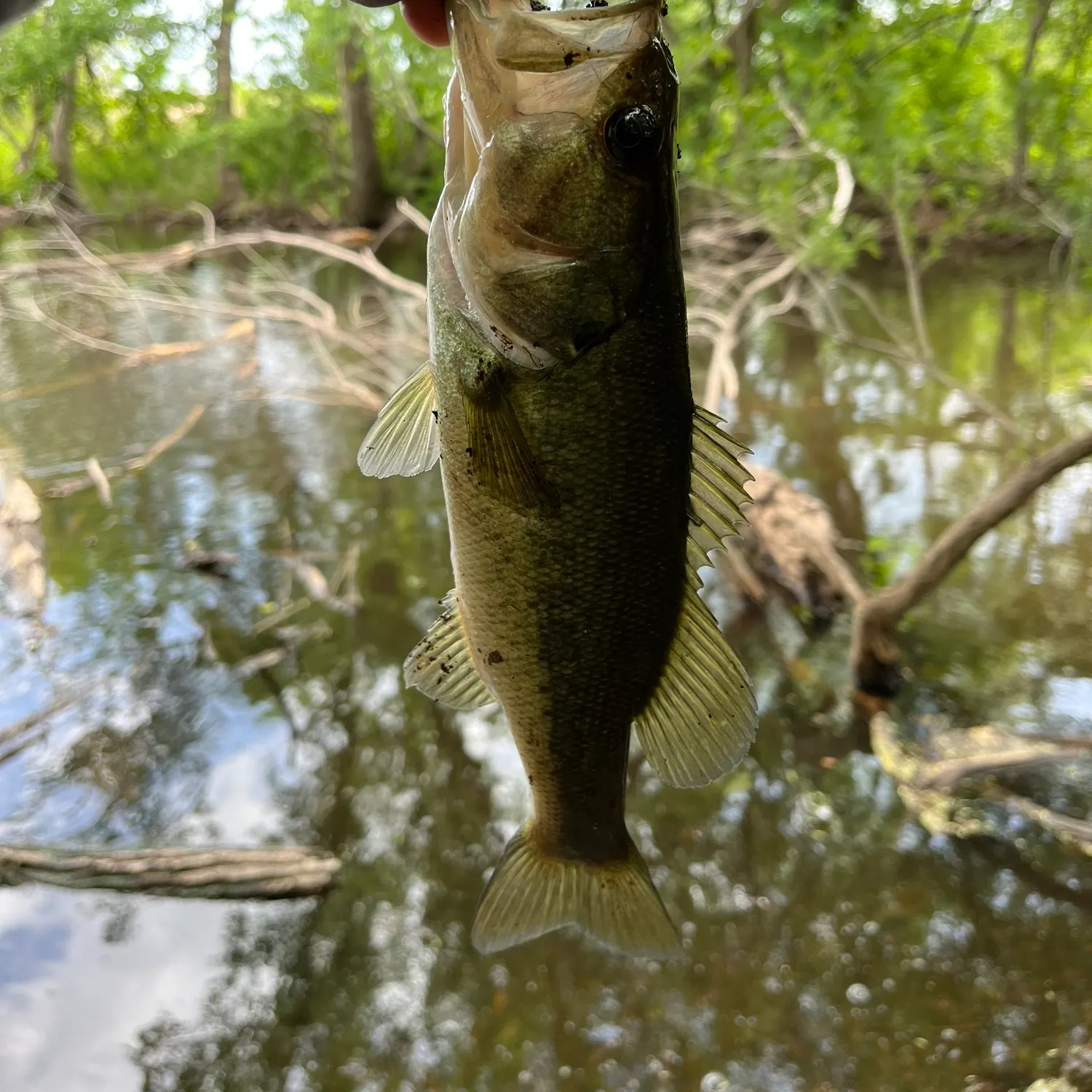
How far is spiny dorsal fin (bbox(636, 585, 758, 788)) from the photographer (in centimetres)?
130

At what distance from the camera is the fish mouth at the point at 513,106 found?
3.29 ft

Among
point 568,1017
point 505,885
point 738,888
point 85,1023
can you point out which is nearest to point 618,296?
point 505,885

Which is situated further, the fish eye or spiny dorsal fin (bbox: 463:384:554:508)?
spiny dorsal fin (bbox: 463:384:554:508)

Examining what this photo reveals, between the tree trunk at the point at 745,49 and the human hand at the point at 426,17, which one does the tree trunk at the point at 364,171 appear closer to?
the tree trunk at the point at 745,49

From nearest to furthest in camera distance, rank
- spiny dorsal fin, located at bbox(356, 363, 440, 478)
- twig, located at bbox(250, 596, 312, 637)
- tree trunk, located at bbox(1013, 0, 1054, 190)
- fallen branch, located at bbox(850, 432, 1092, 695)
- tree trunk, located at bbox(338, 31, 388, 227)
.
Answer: spiny dorsal fin, located at bbox(356, 363, 440, 478)
fallen branch, located at bbox(850, 432, 1092, 695)
tree trunk, located at bbox(1013, 0, 1054, 190)
twig, located at bbox(250, 596, 312, 637)
tree trunk, located at bbox(338, 31, 388, 227)

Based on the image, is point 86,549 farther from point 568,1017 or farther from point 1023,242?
point 1023,242

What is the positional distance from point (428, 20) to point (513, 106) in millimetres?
345

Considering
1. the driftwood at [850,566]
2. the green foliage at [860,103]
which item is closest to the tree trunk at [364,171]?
the green foliage at [860,103]

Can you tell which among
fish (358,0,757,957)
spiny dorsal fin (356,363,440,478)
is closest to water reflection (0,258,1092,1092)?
fish (358,0,757,957)

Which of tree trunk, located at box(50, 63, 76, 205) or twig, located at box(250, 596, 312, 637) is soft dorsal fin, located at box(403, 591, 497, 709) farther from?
tree trunk, located at box(50, 63, 76, 205)

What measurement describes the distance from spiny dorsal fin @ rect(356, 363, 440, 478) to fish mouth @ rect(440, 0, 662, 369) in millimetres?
184

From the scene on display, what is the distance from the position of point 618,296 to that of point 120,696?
454 cm

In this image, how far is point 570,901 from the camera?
4.98 ft

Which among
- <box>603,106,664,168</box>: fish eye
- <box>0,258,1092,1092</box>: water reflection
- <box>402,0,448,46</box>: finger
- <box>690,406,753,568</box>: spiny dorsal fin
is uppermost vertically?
<box>402,0,448,46</box>: finger
